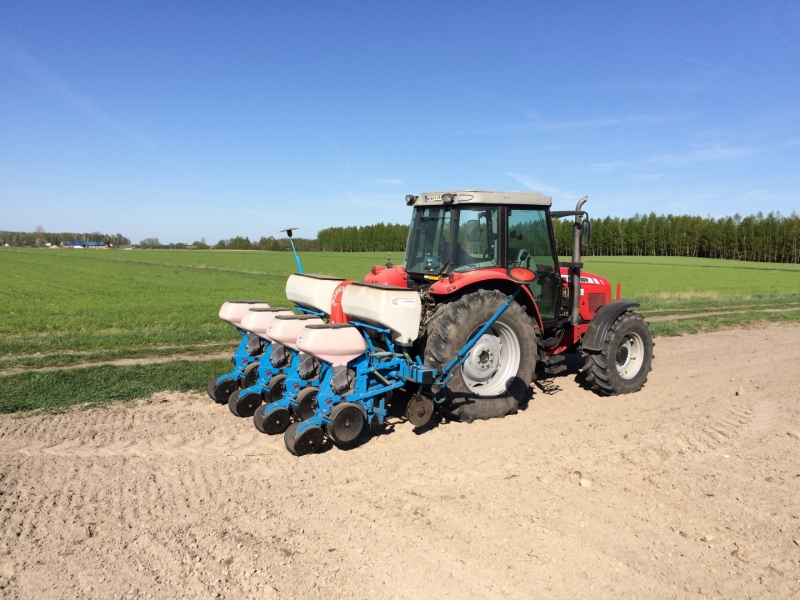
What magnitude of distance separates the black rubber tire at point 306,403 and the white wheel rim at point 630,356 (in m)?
4.15

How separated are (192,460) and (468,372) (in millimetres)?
2864

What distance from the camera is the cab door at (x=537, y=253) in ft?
21.2

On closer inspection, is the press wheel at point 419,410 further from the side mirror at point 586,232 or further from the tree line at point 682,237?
the tree line at point 682,237

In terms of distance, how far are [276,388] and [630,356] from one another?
4.64 meters

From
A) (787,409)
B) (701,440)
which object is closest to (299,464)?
(701,440)

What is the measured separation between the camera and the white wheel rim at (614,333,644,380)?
7.51 meters

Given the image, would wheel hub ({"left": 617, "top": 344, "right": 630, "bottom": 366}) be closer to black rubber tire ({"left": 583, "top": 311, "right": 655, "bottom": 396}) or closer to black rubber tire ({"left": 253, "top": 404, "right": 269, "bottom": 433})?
black rubber tire ({"left": 583, "top": 311, "right": 655, "bottom": 396})

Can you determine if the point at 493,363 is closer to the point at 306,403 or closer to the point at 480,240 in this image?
the point at 480,240

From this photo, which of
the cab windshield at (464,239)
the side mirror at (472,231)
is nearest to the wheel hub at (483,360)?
the cab windshield at (464,239)

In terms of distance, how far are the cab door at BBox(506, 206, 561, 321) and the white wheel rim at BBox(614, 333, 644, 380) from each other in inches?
48.2

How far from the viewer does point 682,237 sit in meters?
75.2

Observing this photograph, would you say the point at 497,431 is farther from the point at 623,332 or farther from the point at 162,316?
the point at 162,316

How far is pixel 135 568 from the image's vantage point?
10.9 feet

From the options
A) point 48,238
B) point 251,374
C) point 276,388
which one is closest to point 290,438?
point 276,388
